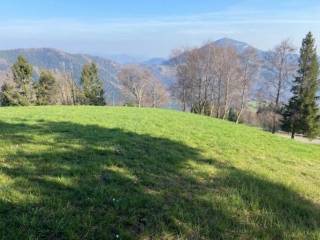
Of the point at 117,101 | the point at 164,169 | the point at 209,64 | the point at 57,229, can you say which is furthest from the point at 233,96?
the point at 57,229

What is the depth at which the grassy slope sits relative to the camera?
463 centimetres

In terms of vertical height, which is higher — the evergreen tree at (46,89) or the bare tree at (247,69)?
the bare tree at (247,69)

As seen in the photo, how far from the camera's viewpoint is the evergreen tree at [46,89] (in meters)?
56.1

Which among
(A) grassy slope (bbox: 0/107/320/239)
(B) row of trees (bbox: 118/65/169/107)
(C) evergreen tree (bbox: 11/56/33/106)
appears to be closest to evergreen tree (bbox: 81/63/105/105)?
(B) row of trees (bbox: 118/65/169/107)

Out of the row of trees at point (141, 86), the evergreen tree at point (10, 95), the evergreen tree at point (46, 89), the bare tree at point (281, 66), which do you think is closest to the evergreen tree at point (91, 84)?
the row of trees at point (141, 86)

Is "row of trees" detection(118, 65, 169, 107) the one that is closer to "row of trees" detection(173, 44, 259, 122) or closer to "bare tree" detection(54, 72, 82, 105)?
"bare tree" detection(54, 72, 82, 105)

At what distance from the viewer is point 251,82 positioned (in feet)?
165

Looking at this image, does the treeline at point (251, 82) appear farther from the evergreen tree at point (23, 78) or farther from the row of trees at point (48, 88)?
the evergreen tree at point (23, 78)

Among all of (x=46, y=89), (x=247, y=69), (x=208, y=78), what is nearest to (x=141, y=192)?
(x=247, y=69)

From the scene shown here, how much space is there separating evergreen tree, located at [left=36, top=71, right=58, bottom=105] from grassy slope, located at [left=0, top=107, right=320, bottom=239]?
4820 centimetres

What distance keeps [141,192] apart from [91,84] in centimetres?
5798

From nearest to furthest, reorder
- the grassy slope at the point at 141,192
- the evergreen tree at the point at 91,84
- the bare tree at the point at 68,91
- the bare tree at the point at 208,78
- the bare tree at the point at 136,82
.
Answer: the grassy slope at the point at 141,192
the bare tree at the point at 208,78
the bare tree at the point at 68,91
the evergreen tree at the point at 91,84
the bare tree at the point at 136,82

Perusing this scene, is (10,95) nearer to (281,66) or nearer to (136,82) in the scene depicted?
(136,82)

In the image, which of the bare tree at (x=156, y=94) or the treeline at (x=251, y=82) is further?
the bare tree at (x=156, y=94)
